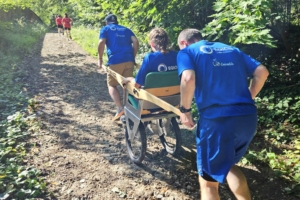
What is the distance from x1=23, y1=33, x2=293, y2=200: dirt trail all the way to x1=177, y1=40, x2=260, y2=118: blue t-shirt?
1517 mm

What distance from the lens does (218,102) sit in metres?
2.38

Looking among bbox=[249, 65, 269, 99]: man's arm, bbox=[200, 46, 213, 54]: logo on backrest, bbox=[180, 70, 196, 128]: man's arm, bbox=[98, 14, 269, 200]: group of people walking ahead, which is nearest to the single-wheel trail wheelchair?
bbox=[180, 70, 196, 128]: man's arm

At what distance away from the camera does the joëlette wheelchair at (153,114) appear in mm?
3597

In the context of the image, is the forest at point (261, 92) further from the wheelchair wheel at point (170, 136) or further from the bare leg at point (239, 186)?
the bare leg at point (239, 186)

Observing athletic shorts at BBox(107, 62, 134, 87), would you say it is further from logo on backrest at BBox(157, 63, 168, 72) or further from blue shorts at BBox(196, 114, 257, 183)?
blue shorts at BBox(196, 114, 257, 183)

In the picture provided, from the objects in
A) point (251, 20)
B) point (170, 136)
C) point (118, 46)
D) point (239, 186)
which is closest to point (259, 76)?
point (239, 186)

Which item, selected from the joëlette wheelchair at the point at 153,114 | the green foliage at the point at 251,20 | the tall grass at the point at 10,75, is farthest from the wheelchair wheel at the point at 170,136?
the tall grass at the point at 10,75

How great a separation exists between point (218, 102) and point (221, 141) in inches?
13.0

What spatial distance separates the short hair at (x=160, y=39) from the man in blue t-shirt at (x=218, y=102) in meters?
1.21

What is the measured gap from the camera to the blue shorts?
7.73 feet

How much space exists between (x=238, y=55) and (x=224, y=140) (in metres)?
0.78

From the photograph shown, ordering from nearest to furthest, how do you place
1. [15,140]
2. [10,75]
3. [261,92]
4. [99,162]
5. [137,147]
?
[99,162]
[137,147]
[15,140]
[261,92]
[10,75]

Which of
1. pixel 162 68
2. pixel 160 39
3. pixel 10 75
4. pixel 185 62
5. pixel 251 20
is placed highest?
pixel 251 20

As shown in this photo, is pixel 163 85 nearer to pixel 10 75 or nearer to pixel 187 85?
pixel 187 85
